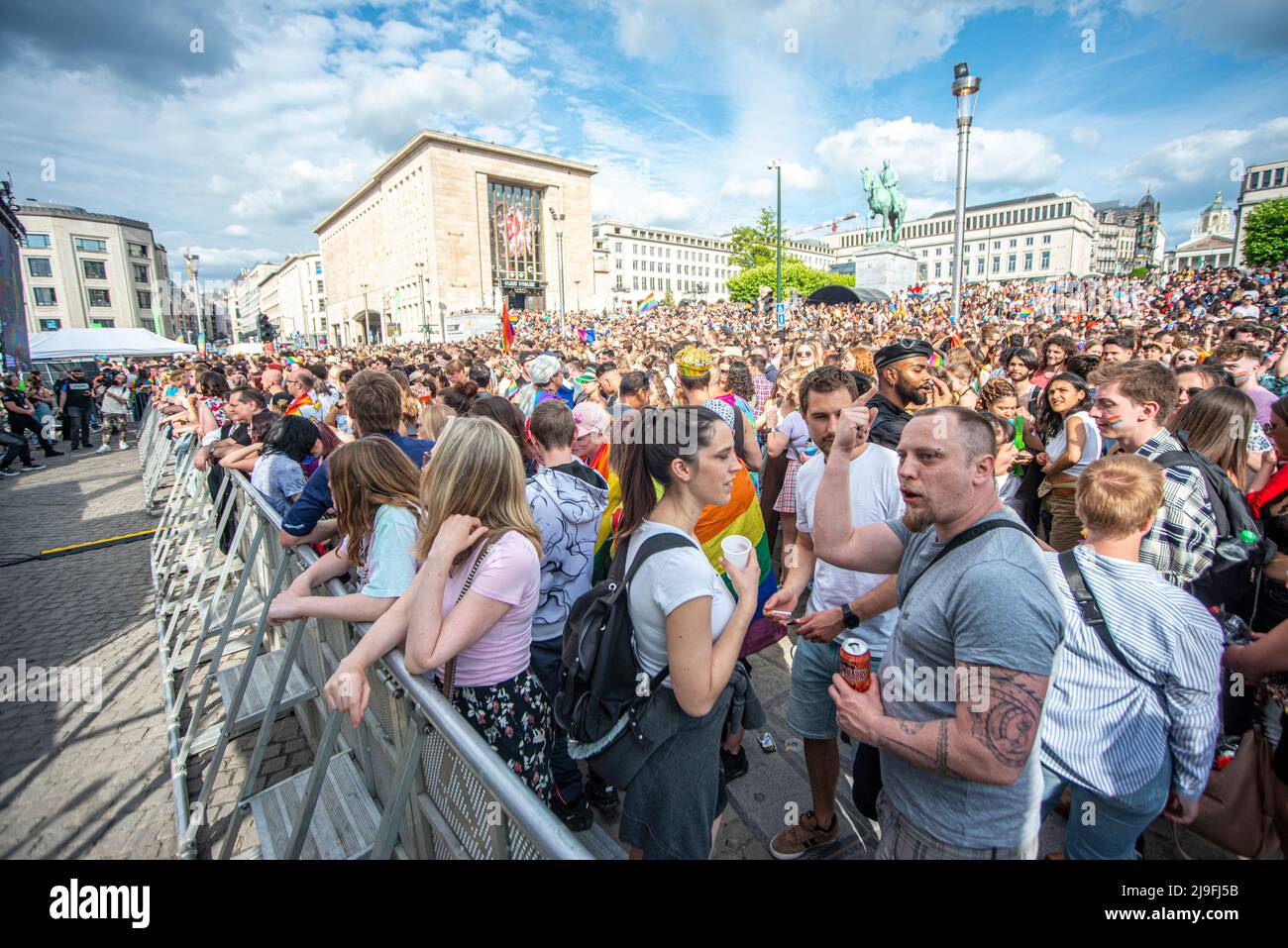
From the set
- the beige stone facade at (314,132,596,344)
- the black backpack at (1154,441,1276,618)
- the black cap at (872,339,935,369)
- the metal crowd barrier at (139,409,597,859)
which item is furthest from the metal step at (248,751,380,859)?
the beige stone facade at (314,132,596,344)

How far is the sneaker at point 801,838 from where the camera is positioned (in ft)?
9.16

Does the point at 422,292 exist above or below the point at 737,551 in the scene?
above

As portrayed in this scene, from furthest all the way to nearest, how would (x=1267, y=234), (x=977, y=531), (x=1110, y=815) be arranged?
(x=1267, y=234), (x=1110, y=815), (x=977, y=531)

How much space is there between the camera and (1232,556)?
2.66 m

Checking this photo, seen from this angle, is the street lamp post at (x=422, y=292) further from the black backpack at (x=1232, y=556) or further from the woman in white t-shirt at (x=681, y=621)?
the black backpack at (x=1232, y=556)

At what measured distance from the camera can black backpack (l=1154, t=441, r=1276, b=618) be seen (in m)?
2.66

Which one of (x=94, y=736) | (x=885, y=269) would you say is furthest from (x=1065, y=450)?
(x=885, y=269)

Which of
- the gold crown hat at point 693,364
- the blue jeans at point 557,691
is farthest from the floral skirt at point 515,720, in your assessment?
the gold crown hat at point 693,364

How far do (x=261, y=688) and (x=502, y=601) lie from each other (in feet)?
8.10

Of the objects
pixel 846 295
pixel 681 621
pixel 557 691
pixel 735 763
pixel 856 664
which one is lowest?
pixel 735 763

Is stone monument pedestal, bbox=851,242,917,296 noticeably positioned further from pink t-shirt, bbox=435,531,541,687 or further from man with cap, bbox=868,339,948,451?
pink t-shirt, bbox=435,531,541,687

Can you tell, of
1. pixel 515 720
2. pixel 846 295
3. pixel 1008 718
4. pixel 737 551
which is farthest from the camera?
pixel 846 295

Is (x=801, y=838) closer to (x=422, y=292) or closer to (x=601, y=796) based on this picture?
(x=601, y=796)
